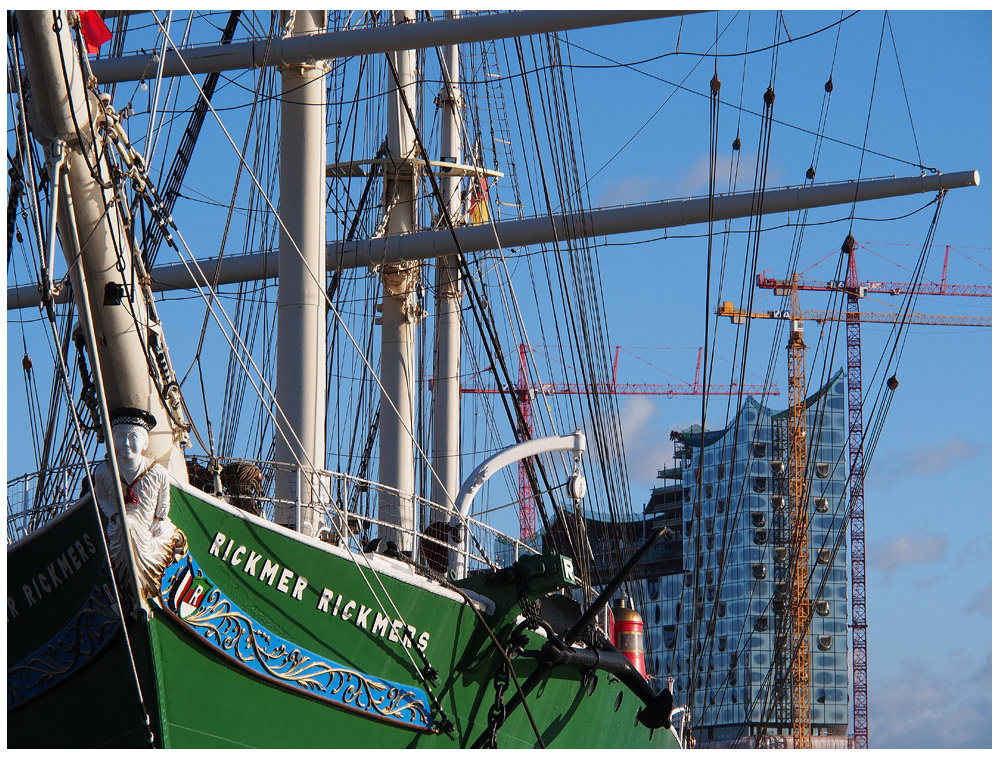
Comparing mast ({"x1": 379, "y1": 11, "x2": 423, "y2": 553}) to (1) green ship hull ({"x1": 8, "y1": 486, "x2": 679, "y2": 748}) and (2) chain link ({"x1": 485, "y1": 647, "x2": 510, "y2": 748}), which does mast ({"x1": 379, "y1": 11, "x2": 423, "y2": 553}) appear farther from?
(1) green ship hull ({"x1": 8, "y1": 486, "x2": 679, "y2": 748})

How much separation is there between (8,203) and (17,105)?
231 cm

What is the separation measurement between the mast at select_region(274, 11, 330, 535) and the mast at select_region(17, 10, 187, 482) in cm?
253

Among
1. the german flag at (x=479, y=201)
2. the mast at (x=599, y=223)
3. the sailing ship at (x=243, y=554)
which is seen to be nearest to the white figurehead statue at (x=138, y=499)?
the sailing ship at (x=243, y=554)

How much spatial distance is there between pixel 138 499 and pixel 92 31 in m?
4.18

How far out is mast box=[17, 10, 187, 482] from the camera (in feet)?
37.6

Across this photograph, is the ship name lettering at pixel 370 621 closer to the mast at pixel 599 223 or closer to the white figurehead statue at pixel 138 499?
the white figurehead statue at pixel 138 499

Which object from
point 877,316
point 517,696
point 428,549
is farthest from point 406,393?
point 877,316

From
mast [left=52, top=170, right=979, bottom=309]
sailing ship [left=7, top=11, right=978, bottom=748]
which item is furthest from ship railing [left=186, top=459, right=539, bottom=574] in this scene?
mast [left=52, top=170, right=979, bottom=309]

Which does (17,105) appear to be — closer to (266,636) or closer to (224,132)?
(224,132)

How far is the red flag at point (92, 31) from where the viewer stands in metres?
12.8

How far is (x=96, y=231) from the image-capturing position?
1193cm

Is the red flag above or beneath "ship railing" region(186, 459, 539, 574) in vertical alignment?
above

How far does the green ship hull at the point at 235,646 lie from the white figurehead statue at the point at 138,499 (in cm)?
12

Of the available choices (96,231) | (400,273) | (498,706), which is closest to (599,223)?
(400,273)
